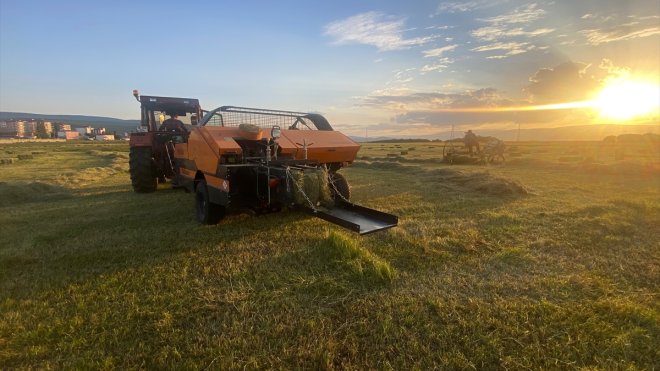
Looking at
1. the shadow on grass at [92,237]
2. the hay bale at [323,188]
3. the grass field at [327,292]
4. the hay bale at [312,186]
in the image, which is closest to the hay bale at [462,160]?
the grass field at [327,292]

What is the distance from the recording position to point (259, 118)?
7488mm

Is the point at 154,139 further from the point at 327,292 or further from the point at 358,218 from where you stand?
the point at 327,292

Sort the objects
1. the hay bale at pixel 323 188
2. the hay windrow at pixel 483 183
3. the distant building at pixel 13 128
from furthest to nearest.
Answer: the distant building at pixel 13 128
the hay windrow at pixel 483 183
the hay bale at pixel 323 188

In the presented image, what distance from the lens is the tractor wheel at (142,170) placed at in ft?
31.2

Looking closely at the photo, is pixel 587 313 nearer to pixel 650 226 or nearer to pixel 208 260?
pixel 208 260

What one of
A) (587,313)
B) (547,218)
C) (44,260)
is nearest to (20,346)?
(44,260)

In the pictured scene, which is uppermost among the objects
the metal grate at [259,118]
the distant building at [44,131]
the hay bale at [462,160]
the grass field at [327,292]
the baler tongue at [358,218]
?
the distant building at [44,131]

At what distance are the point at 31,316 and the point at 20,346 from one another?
0.49 m

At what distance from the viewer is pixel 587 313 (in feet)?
10.5

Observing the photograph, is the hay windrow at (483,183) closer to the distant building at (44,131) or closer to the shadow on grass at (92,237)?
the shadow on grass at (92,237)

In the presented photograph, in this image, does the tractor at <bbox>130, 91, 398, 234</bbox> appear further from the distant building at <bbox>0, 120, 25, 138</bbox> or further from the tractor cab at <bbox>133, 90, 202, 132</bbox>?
the distant building at <bbox>0, 120, 25, 138</bbox>

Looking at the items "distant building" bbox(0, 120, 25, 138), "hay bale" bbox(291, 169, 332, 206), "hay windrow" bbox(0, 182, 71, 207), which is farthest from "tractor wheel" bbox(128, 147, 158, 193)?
"distant building" bbox(0, 120, 25, 138)

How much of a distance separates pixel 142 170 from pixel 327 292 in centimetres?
797

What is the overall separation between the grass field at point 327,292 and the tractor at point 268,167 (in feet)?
1.43
